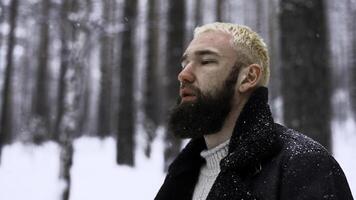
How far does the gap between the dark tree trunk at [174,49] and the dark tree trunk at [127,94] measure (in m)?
2.75

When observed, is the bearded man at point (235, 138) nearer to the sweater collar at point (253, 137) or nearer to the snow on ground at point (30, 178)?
the sweater collar at point (253, 137)

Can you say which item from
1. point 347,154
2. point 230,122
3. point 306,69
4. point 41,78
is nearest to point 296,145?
point 230,122

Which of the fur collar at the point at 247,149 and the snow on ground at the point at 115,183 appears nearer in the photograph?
the fur collar at the point at 247,149

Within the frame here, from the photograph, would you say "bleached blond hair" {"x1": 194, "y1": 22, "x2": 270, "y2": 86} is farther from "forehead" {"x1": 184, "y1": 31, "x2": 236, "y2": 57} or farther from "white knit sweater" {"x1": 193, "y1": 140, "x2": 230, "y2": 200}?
"white knit sweater" {"x1": 193, "y1": 140, "x2": 230, "y2": 200}

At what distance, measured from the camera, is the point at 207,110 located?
83.4 inches

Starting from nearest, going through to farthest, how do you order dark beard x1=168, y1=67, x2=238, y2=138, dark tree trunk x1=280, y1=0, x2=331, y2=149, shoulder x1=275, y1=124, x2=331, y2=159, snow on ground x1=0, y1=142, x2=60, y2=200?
shoulder x1=275, y1=124, x2=331, y2=159 < dark beard x1=168, y1=67, x2=238, y2=138 < dark tree trunk x1=280, y1=0, x2=331, y2=149 < snow on ground x1=0, y1=142, x2=60, y2=200

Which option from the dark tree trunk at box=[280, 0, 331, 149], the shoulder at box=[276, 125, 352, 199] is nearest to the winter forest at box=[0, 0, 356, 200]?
the dark tree trunk at box=[280, 0, 331, 149]

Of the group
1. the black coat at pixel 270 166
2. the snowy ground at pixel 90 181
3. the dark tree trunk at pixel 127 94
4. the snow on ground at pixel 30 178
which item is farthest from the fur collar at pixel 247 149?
the dark tree trunk at pixel 127 94

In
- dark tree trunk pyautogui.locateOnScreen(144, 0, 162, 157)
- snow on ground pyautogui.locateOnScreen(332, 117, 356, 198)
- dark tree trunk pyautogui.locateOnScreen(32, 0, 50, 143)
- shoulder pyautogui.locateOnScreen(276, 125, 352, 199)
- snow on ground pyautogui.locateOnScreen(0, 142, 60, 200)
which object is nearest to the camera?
shoulder pyautogui.locateOnScreen(276, 125, 352, 199)

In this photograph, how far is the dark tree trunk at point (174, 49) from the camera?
29.2 feet

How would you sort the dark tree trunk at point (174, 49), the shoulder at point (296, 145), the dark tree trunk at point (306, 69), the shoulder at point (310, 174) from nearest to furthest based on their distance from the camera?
the shoulder at point (310, 174) < the shoulder at point (296, 145) < the dark tree trunk at point (306, 69) < the dark tree trunk at point (174, 49)

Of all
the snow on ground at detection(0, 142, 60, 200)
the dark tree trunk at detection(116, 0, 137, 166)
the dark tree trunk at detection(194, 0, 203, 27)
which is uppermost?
the dark tree trunk at detection(194, 0, 203, 27)

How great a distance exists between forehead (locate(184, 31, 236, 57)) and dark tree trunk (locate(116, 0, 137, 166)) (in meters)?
9.93

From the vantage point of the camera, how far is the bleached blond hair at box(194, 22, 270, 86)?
2193mm
